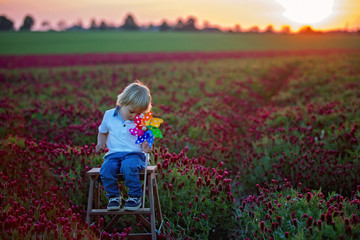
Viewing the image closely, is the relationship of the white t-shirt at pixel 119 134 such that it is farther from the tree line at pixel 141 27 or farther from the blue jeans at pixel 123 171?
the tree line at pixel 141 27

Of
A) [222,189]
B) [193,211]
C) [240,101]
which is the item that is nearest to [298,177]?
[222,189]

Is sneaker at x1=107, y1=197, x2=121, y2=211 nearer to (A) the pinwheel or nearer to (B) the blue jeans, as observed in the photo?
(B) the blue jeans

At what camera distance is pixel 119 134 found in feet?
11.6

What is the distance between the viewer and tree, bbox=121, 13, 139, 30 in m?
107

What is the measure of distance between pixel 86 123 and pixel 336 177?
4.99 metres

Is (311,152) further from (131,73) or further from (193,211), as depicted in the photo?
(131,73)

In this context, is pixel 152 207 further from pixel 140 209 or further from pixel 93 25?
pixel 93 25

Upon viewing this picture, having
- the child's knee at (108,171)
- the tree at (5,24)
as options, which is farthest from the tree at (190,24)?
the child's knee at (108,171)

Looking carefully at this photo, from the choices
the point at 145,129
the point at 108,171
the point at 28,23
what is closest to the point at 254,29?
the point at 28,23

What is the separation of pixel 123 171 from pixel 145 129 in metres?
0.48

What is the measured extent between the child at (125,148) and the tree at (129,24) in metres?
109

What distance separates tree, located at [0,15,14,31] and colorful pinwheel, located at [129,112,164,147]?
Result: 85639mm

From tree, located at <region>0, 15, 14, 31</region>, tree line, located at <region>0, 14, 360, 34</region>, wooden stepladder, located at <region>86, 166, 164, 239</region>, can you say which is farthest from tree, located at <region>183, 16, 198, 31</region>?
wooden stepladder, located at <region>86, 166, 164, 239</region>

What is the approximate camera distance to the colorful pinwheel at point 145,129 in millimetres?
3365
